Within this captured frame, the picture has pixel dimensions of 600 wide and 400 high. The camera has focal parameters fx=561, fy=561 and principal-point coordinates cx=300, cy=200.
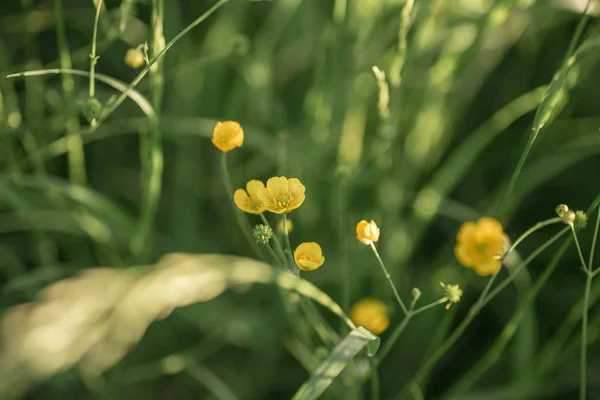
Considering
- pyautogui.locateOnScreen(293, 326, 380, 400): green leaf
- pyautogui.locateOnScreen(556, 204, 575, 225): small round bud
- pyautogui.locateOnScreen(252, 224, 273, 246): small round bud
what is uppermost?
pyautogui.locateOnScreen(252, 224, 273, 246): small round bud

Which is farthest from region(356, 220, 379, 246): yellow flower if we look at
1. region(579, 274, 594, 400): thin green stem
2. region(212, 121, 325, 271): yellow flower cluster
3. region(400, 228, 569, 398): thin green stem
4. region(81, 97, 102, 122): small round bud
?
region(81, 97, 102, 122): small round bud

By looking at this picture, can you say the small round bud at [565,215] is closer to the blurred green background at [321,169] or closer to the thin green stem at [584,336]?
the thin green stem at [584,336]

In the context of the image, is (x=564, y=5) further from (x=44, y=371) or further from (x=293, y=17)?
(x=44, y=371)

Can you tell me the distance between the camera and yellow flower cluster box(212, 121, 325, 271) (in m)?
0.66

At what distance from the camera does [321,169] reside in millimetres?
1163

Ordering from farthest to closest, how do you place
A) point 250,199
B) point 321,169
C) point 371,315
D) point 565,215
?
point 321,169 < point 371,315 < point 250,199 < point 565,215

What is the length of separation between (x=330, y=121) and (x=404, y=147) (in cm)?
16

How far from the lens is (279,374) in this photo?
1.14 m

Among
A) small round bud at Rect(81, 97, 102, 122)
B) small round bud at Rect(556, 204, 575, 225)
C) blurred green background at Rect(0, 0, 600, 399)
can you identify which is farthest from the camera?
blurred green background at Rect(0, 0, 600, 399)

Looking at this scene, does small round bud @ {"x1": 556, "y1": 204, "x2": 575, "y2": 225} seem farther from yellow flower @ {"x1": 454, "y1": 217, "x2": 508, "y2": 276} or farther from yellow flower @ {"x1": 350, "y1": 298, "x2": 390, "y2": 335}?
yellow flower @ {"x1": 350, "y1": 298, "x2": 390, "y2": 335}

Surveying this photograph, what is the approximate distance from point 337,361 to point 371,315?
0.28m

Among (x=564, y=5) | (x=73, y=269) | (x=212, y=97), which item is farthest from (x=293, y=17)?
(x=73, y=269)

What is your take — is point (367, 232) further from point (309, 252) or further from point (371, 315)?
point (371, 315)

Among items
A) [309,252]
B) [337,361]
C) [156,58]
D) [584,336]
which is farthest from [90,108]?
[584,336]
